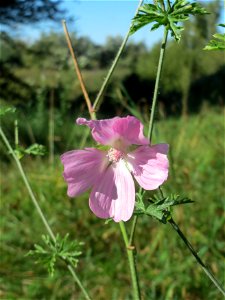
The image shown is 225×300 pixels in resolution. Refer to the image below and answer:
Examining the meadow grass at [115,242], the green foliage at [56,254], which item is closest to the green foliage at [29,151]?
the green foliage at [56,254]

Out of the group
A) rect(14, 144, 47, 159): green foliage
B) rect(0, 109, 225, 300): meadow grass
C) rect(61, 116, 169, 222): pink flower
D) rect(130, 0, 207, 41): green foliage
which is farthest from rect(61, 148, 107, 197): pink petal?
rect(0, 109, 225, 300): meadow grass

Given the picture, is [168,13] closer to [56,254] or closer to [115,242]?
[56,254]

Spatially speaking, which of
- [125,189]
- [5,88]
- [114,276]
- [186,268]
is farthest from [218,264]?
[5,88]

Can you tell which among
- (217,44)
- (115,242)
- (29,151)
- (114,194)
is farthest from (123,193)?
(115,242)

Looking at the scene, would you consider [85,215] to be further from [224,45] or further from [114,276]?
[224,45]

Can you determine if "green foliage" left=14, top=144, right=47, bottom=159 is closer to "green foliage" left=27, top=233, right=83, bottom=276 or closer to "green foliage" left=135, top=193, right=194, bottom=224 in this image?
"green foliage" left=27, top=233, right=83, bottom=276
